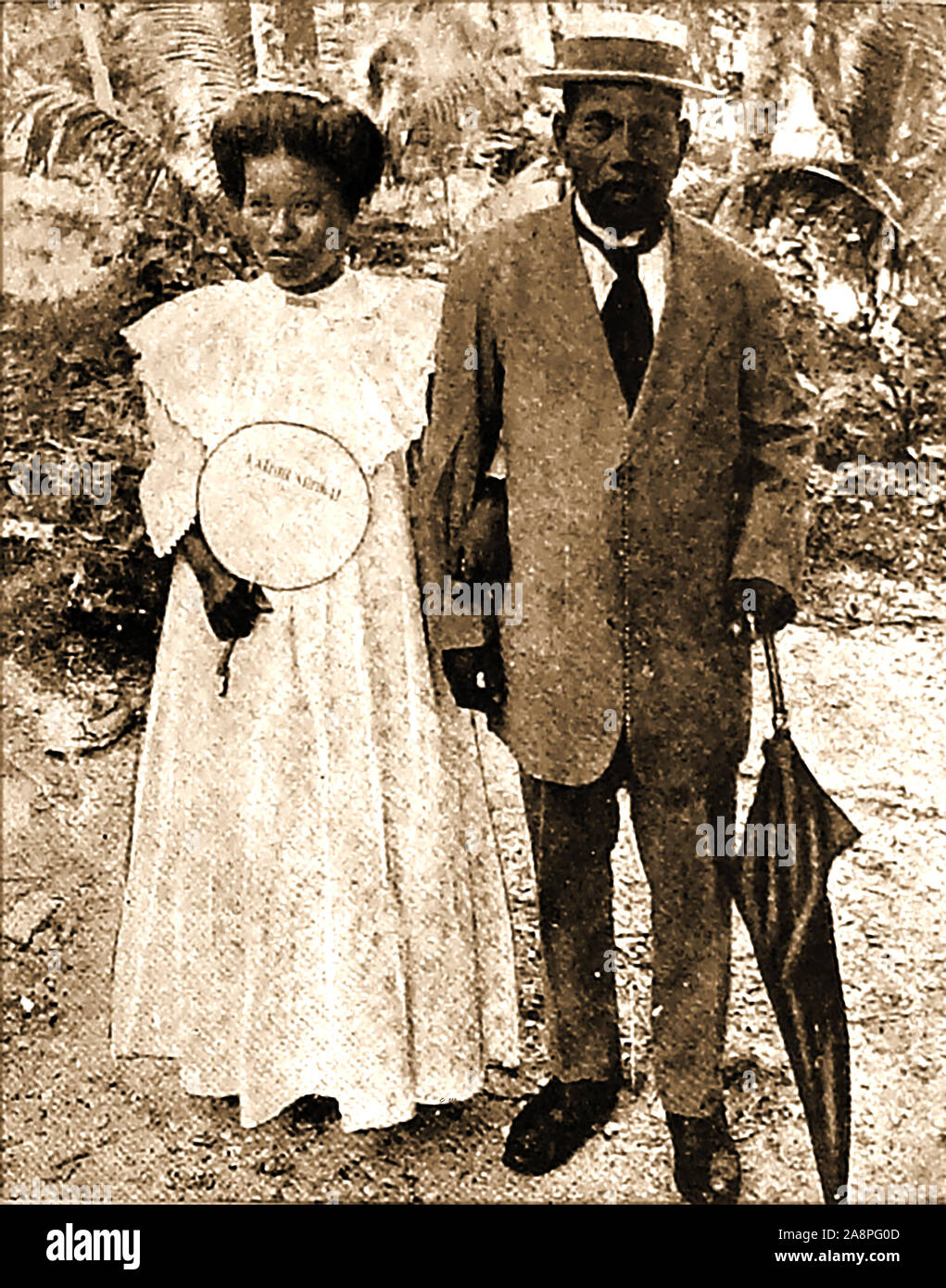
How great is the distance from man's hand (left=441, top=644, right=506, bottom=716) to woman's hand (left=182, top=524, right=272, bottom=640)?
405 mm

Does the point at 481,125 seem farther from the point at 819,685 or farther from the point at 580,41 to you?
the point at 819,685

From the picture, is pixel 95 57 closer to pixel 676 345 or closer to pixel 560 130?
pixel 560 130

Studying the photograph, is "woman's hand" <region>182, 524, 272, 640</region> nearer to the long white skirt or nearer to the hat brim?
the long white skirt

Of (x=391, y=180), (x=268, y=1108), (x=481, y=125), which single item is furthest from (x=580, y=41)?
(x=268, y=1108)

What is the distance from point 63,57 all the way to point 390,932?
6.61 ft

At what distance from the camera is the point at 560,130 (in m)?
3.23

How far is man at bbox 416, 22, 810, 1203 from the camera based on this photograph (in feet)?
10.4

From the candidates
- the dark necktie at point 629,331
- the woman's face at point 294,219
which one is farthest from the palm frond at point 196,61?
the dark necktie at point 629,331

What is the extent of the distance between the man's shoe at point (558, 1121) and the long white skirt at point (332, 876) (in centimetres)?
12

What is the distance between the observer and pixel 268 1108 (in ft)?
10.6

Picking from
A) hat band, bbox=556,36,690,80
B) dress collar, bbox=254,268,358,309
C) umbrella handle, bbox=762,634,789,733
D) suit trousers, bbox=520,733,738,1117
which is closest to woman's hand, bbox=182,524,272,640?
dress collar, bbox=254,268,358,309

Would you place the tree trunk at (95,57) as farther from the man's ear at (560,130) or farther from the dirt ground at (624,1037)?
the dirt ground at (624,1037)

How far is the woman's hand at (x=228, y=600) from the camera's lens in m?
3.24

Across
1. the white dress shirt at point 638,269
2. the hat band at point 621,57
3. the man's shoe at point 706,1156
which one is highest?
the hat band at point 621,57
